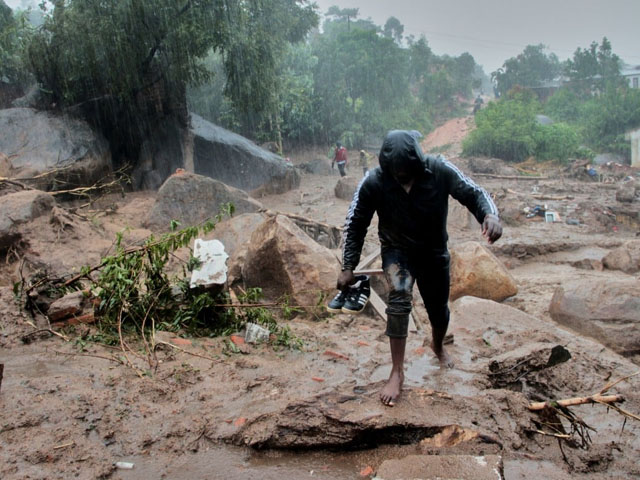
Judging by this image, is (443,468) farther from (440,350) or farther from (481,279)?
(481,279)

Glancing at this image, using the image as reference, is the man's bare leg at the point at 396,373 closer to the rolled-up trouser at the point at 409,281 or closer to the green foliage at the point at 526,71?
the rolled-up trouser at the point at 409,281

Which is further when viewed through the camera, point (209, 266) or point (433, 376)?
point (209, 266)

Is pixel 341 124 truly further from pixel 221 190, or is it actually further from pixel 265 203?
pixel 221 190

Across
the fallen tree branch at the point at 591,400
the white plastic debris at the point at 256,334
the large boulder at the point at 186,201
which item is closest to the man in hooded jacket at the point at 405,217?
the fallen tree branch at the point at 591,400

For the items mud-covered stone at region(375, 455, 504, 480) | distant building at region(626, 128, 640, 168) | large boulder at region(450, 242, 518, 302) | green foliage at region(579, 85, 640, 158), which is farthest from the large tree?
green foliage at region(579, 85, 640, 158)

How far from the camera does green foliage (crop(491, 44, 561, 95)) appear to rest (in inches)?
1679

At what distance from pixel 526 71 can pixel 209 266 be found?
44.2 meters

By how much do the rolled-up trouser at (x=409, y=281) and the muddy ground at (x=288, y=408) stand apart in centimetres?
46

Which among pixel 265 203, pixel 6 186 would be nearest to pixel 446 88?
pixel 265 203

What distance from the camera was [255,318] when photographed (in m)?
4.82

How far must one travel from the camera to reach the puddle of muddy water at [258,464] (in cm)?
257

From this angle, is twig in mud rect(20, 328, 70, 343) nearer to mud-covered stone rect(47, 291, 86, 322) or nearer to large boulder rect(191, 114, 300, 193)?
mud-covered stone rect(47, 291, 86, 322)

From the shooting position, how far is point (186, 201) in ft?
34.1

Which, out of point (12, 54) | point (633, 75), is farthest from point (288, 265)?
point (633, 75)
